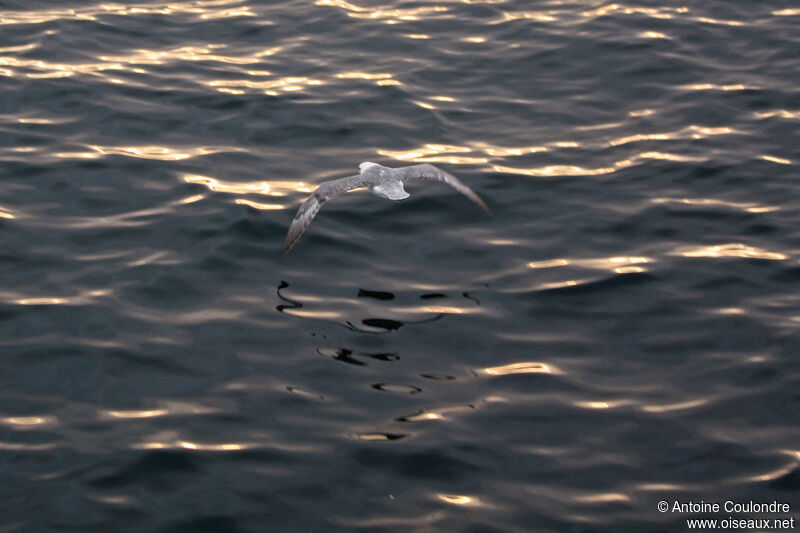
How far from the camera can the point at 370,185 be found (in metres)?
11.0

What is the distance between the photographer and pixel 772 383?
8.99 meters

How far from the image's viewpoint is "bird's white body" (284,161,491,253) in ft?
35.4

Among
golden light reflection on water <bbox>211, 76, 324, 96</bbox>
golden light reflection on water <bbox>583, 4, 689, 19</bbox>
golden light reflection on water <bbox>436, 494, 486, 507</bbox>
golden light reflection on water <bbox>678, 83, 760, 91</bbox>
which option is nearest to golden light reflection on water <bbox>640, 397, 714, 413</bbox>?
golden light reflection on water <bbox>436, 494, 486, 507</bbox>

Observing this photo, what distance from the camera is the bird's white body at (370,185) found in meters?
10.8

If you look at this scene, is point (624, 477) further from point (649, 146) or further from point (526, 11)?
point (526, 11)

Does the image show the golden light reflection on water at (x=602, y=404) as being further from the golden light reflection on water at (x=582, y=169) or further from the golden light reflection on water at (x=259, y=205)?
the golden light reflection on water at (x=259, y=205)

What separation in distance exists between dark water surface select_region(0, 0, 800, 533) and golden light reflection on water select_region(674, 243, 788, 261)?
32 millimetres

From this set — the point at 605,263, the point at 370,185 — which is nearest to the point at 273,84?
the point at 370,185

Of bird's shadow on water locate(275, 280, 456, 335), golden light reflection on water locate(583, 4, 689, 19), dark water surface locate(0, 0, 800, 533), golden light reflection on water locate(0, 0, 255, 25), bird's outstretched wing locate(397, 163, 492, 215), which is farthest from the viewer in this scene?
golden light reflection on water locate(583, 4, 689, 19)

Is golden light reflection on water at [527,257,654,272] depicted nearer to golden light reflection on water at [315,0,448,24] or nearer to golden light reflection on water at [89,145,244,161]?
golden light reflection on water at [89,145,244,161]

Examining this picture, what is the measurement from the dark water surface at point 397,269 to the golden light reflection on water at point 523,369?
→ 0.02 meters

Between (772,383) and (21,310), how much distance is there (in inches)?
269

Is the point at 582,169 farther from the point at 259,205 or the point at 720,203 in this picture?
the point at 259,205

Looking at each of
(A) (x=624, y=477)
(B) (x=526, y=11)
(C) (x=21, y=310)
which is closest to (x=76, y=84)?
(C) (x=21, y=310)
